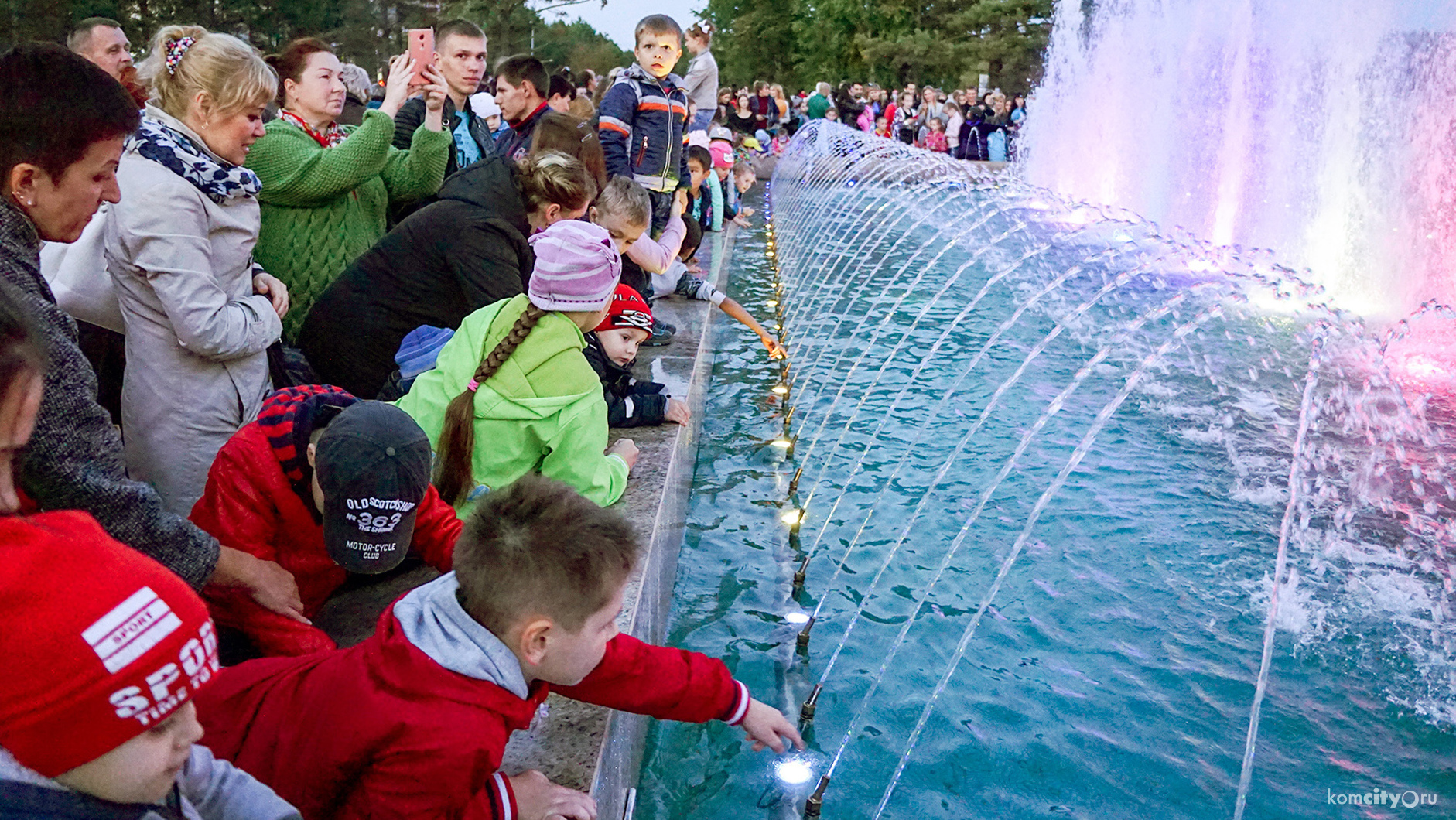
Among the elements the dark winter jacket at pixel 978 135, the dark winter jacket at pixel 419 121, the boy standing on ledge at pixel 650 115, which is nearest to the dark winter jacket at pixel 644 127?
the boy standing on ledge at pixel 650 115

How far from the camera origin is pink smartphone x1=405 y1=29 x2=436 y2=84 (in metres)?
5.09

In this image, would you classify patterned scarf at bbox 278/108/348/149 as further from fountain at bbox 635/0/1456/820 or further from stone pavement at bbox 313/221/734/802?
fountain at bbox 635/0/1456/820

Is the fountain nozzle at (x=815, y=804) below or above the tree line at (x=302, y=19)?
below

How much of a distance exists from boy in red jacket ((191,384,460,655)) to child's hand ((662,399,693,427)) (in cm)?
189

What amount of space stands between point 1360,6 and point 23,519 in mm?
12649

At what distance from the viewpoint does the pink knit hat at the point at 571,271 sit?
11.1ft

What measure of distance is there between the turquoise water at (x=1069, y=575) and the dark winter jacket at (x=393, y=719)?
3.79ft

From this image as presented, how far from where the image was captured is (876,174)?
1725 cm

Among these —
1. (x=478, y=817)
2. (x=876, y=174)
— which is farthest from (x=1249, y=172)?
(x=478, y=817)

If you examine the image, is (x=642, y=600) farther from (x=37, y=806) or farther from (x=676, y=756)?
(x=37, y=806)

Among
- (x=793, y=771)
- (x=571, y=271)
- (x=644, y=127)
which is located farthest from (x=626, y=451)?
(x=644, y=127)

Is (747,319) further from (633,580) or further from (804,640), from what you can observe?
(633,580)

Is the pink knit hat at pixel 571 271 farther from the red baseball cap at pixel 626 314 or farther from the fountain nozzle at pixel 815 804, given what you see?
the fountain nozzle at pixel 815 804

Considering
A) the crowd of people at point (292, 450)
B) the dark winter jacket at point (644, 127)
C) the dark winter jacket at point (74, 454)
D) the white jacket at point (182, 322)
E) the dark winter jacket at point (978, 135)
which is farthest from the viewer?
the dark winter jacket at point (978, 135)
